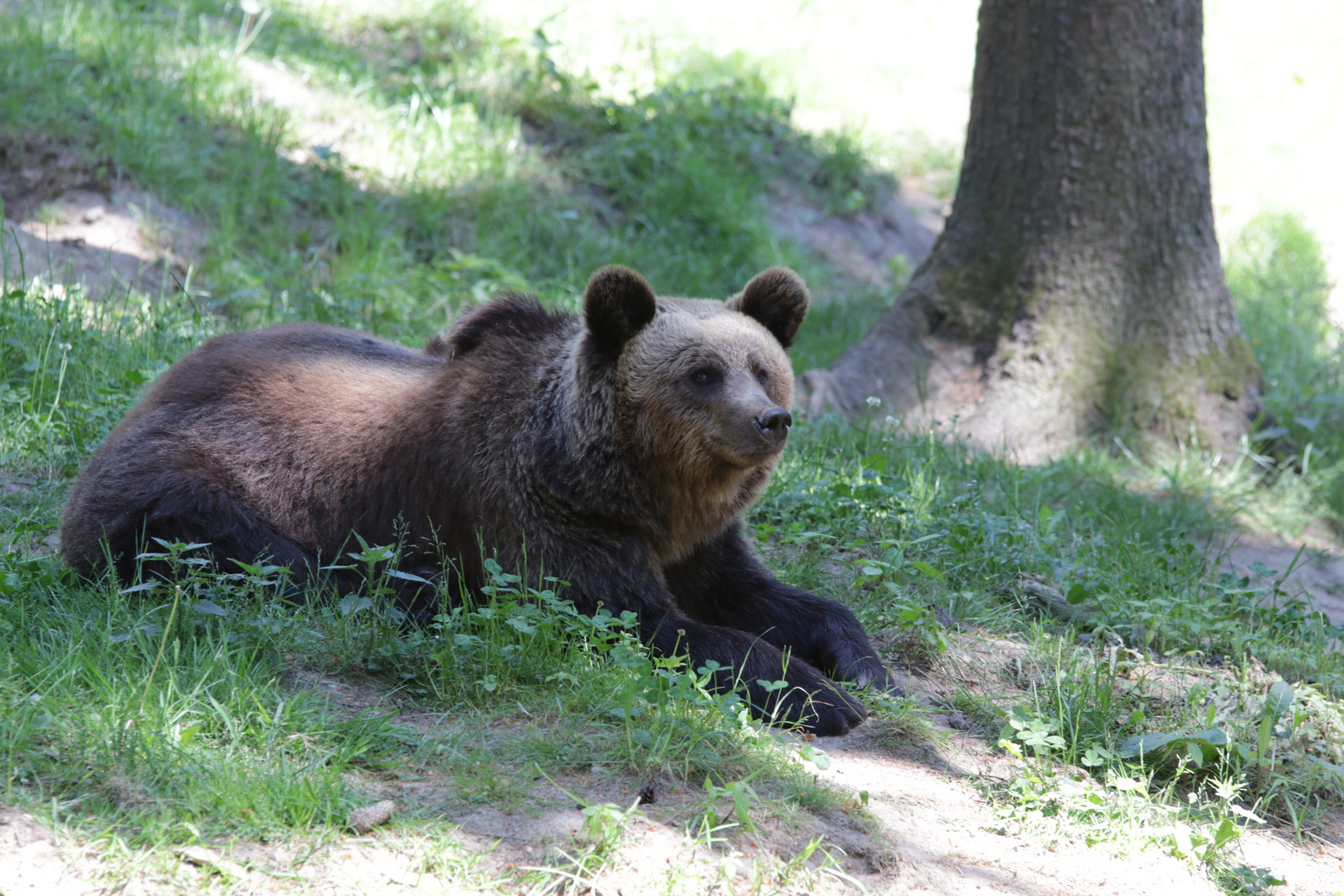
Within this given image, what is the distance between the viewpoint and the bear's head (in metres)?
3.95

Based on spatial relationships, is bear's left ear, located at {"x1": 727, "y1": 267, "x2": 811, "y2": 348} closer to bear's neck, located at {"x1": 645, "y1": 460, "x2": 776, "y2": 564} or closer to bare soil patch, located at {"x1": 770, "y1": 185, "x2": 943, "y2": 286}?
bear's neck, located at {"x1": 645, "y1": 460, "x2": 776, "y2": 564}

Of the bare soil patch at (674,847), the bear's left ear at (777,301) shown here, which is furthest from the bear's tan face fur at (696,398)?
the bare soil patch at (674,847)

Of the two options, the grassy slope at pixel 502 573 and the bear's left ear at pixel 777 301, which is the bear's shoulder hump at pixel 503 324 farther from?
the grassy slope at pixel 502 573

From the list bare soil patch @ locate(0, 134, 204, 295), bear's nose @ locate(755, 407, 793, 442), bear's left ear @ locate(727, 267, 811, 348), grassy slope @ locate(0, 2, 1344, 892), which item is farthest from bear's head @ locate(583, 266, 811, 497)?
bare soil patch @ locate(0, 134, 204, 295)

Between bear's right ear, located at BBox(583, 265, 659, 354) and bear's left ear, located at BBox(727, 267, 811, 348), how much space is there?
453 millimetres

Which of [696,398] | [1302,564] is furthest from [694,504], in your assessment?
→ [1302,564]

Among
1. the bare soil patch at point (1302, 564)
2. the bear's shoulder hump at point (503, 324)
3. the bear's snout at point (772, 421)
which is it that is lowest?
the bare soil patch at point (1302, 564)

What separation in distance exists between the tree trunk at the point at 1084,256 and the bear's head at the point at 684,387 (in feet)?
9.71

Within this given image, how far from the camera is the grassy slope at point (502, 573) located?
3.06 m

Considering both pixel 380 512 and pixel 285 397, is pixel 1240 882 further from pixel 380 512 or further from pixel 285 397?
pixel 285 397

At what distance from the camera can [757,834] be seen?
288 centimetres

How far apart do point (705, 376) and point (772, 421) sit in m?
0.34

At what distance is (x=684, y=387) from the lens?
4.02m

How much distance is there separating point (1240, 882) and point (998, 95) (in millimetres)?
5442
